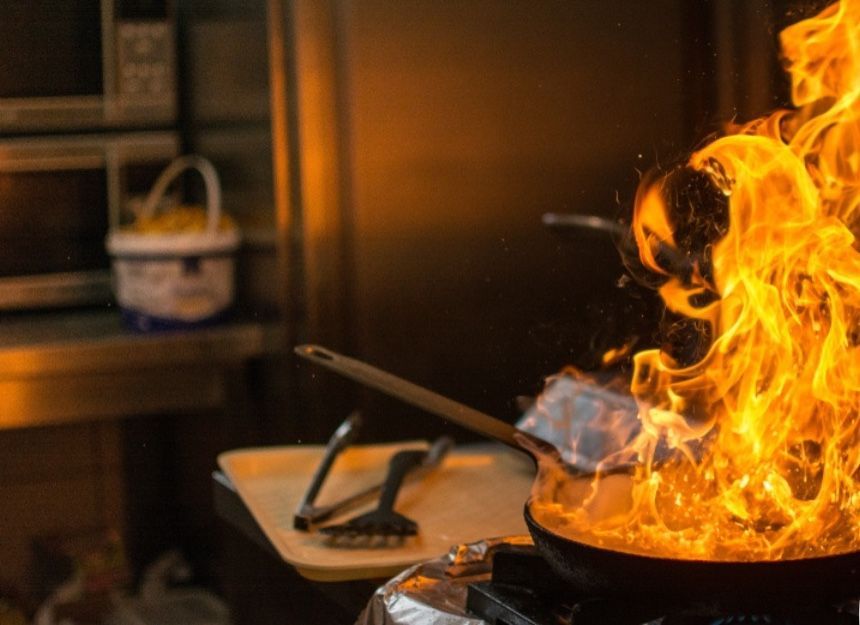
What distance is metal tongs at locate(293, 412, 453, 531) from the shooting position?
1.38 meters

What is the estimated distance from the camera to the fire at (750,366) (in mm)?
1027

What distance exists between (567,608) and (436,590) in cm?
14

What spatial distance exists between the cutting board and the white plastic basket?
0.85 m

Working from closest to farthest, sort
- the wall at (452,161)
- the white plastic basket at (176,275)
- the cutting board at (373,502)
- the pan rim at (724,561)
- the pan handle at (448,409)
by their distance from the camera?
the pan rim at (724,561) < the pan handle at (448,409) < the cutting board at (373,502) < the wall at (452,161) < the white plastic basket at (176,275)

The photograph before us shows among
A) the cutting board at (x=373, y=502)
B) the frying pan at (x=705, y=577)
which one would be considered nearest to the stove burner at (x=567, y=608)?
the frying pan at (x=705, y=577)

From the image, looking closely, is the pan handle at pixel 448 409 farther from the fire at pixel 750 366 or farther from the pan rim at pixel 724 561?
the pan rim at pixel 724 561

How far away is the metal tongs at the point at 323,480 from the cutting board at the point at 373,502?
1 cm

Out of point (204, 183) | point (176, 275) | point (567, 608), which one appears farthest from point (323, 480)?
point (204, 183)

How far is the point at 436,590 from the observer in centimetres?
109

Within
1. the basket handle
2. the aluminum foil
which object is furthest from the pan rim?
the basket handle

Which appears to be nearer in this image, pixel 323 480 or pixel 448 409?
pixel 448 409

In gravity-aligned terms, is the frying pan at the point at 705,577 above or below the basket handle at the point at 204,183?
below

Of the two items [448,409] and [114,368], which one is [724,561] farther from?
[114,368]

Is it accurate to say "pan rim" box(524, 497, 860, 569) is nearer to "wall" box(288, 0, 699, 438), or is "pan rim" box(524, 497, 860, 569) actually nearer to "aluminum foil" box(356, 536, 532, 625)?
"aluminum foil" box(356, 536, 532, 625)
